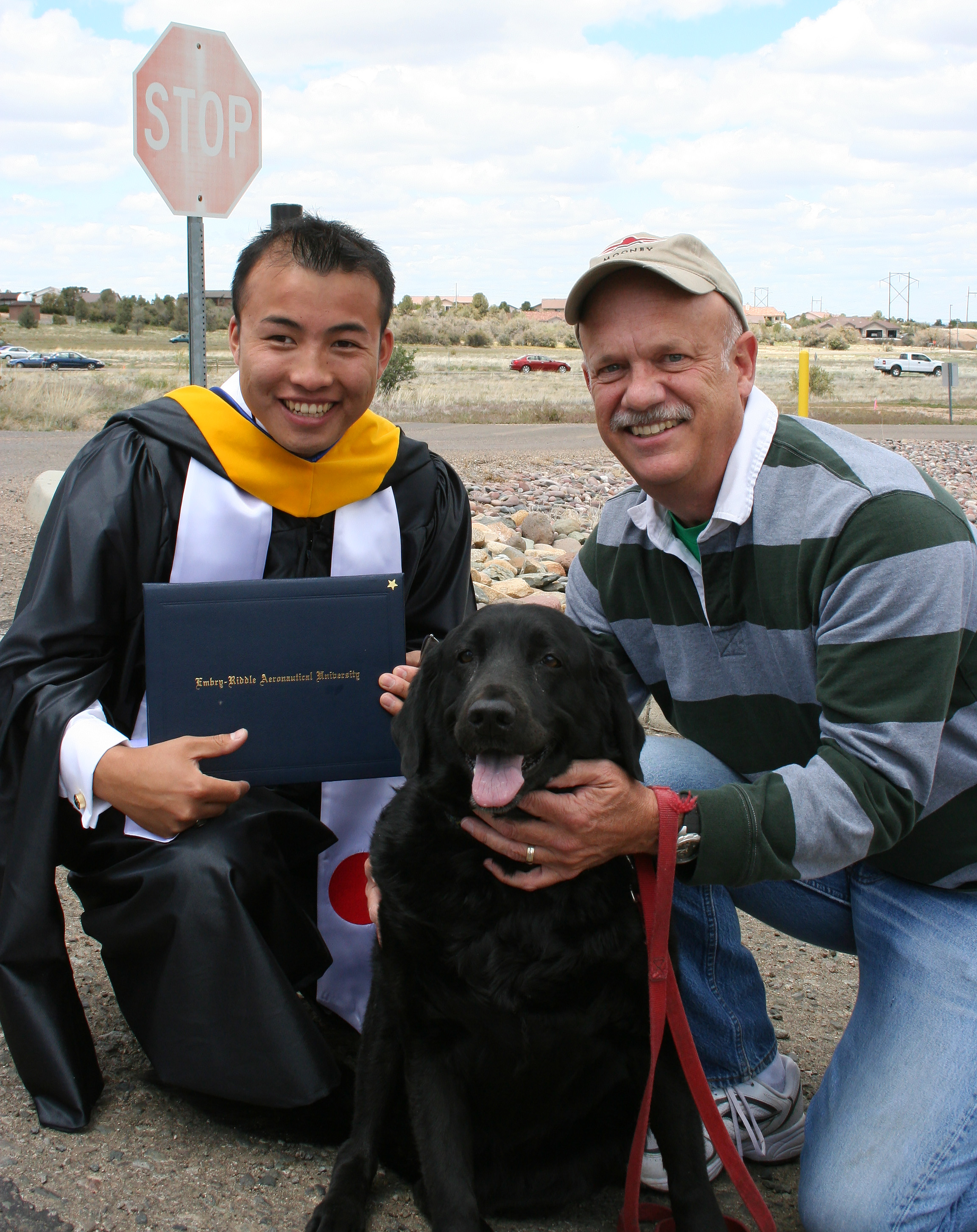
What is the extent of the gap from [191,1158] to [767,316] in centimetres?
10314

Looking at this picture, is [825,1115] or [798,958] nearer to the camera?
[825,1115]

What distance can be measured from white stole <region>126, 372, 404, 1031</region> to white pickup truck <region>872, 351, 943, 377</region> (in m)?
43.8

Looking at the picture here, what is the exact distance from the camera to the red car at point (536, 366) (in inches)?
1656

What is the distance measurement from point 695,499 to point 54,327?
77.3 m

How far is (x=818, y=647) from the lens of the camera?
2.19 metres

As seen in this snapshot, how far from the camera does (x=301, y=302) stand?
8.43ft

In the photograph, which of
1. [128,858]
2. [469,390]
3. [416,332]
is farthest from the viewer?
[416,332]

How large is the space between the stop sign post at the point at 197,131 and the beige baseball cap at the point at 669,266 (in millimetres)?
2189

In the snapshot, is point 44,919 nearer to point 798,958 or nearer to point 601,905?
point 601,905

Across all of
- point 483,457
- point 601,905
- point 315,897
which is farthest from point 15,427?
point 601,905

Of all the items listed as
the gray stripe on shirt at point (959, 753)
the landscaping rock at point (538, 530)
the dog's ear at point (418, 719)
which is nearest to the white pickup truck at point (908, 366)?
the landscaping rock at point (538, 530)

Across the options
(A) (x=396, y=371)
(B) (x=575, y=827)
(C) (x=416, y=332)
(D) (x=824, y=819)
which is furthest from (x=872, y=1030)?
(C) (x=416, y=332)

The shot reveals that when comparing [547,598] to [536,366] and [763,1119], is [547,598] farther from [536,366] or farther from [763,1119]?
[536,366]

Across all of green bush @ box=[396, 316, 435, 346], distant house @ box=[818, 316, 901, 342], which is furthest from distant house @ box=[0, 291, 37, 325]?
distant house @ box=[818, 316, 901, 342]
